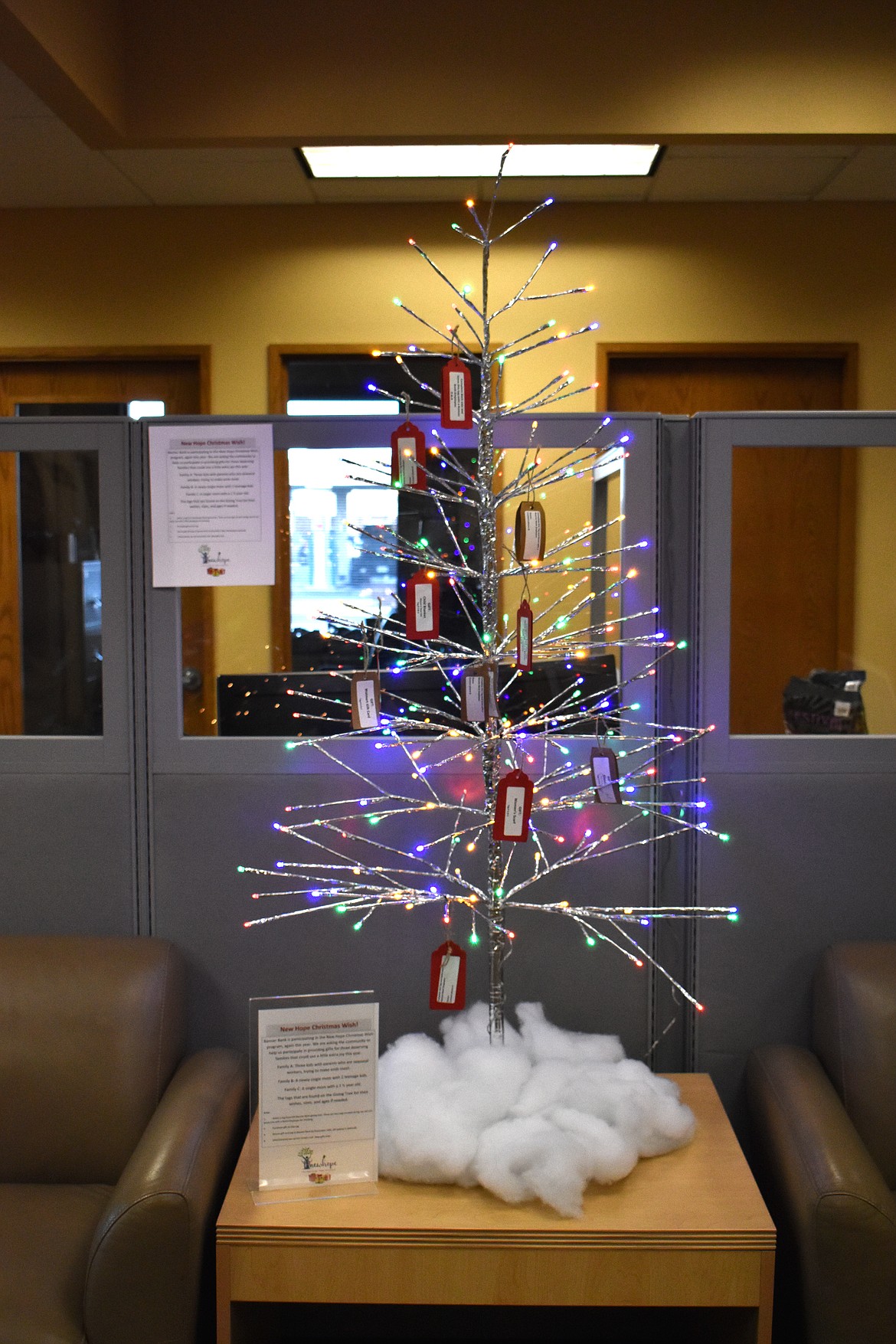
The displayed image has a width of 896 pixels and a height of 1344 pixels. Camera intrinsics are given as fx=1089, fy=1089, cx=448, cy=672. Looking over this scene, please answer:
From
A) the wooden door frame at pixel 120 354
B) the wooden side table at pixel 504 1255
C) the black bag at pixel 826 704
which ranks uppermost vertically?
the wooden door frame at pixel 120 354

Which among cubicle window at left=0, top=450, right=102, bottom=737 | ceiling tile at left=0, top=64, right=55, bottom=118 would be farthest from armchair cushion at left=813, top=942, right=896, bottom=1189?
ceiling tile at left=0, top=64, right=55, bottom=118

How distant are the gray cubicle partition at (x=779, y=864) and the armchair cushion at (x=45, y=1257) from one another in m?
1.04

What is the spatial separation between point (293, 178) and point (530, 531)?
251 cm

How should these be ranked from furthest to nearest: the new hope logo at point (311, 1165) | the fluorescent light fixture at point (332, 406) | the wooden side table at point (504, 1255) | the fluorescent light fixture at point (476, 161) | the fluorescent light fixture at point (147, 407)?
the fluorescent light fixture at point (147, 407) → the fluorescent light fixture at point (332, 406) → the fluorescent light fixture at point (476, 161) → the new hope logo at point (311, 1165) → the wooden side table at point (504, 1255)

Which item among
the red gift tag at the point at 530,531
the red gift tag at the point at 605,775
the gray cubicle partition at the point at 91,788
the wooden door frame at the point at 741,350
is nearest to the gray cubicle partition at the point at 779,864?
the red gift tag at the point at 605,775

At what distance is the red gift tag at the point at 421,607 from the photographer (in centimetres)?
158

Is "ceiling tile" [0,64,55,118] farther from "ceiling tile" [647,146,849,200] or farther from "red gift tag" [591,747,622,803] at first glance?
"red gift tag" [591,747,622,803]

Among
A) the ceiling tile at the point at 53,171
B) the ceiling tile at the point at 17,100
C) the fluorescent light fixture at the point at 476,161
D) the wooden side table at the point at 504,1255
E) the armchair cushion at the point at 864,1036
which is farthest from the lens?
the fluorescent light fixture at the point at 476,161

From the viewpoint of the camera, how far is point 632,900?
1.91 m

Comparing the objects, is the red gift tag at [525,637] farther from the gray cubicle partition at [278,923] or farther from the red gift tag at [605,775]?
the gray cubicle partition at [278,923]

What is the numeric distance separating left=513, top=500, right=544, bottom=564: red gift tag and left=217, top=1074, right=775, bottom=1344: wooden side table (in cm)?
90

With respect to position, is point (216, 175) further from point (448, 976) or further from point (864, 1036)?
point (864, 1036)

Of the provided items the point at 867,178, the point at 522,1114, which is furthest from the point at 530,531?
the point at 867,178

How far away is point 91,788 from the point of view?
194 cm
